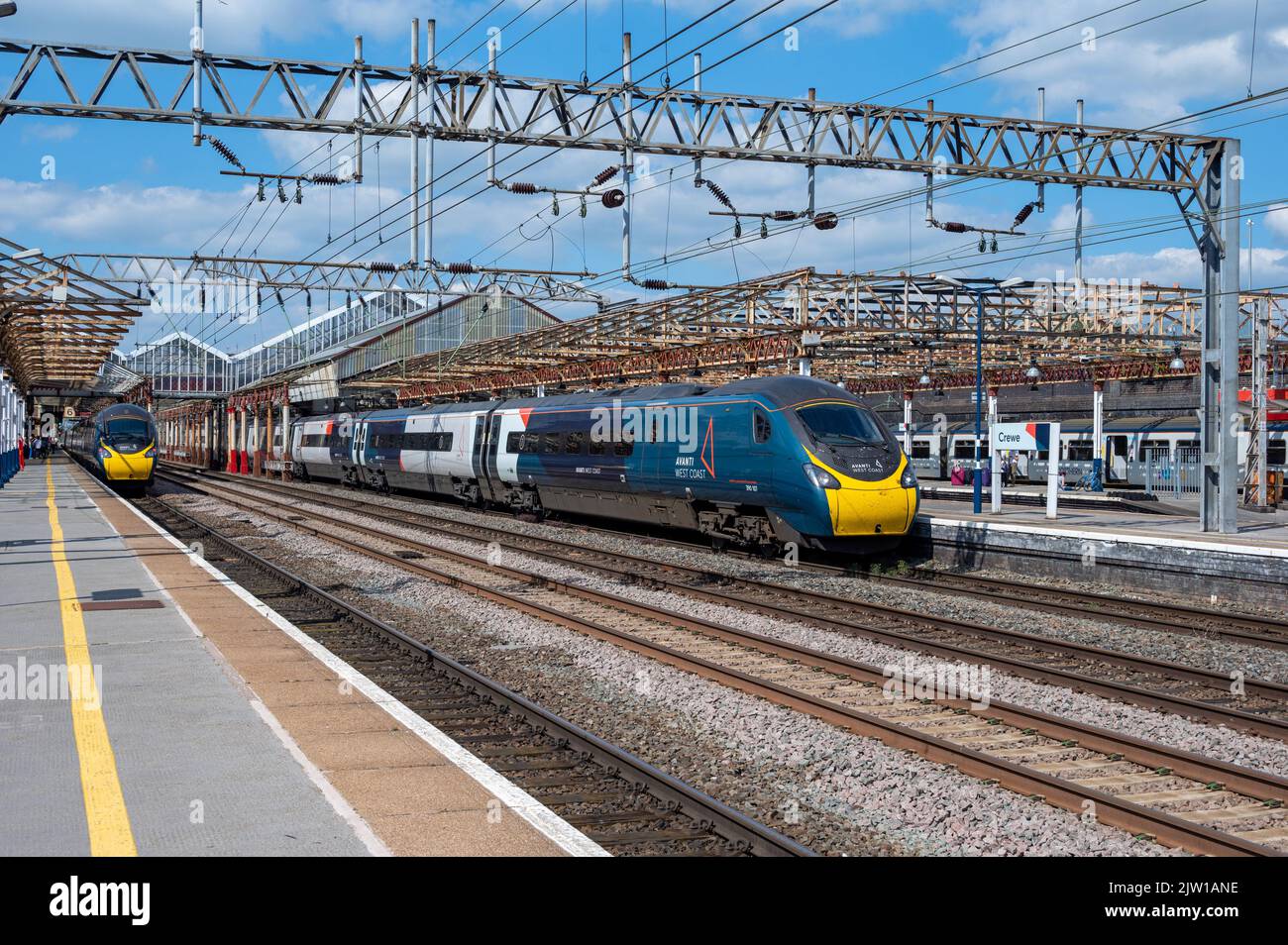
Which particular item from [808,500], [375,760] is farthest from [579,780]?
[808,500]

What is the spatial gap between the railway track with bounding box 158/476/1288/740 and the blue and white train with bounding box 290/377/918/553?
181 centimetres

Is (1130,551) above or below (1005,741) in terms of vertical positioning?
above

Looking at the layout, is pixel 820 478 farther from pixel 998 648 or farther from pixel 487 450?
pixel 487 450

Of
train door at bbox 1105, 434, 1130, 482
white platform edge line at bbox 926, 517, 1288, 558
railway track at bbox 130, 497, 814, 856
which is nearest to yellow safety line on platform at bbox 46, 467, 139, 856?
railway track at bbox 130, 497, 814, 856

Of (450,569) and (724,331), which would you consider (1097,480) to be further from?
(450,569)

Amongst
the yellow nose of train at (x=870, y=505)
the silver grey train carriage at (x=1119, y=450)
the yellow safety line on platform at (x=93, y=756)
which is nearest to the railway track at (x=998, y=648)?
the yellow nose of train at (x=870, y=505)

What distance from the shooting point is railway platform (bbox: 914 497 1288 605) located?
17.0m

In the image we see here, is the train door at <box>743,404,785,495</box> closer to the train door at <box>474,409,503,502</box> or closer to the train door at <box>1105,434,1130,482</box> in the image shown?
the train door at <box>474,409,503,502</box>

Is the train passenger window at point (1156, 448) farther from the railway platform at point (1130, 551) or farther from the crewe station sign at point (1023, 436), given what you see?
the crewe station sign at point (1023, 436)

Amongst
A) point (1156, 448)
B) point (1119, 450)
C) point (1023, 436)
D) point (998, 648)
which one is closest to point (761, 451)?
point (998, 648)

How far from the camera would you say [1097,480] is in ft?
127
